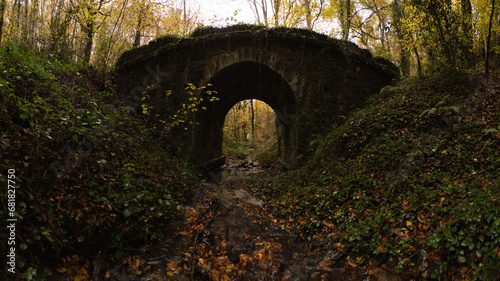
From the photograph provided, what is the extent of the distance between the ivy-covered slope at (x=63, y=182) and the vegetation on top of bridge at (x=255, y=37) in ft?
14.8

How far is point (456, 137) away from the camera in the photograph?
486 centimetres

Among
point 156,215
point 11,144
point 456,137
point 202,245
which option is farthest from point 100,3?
point 456,137

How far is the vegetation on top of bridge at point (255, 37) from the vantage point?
8.33m

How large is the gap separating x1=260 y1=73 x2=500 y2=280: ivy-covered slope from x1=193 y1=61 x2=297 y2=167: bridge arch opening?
2.41 m

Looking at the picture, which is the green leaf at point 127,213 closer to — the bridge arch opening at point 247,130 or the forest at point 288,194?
the forest at point 288,194

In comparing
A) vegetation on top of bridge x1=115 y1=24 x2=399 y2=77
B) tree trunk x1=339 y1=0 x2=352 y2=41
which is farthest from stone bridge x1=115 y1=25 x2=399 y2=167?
tree trunk x1=339 y1=0 x2=352 y2=41

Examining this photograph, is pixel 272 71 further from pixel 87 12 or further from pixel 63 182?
pixel 87 12

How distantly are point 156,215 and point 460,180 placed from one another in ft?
17.0

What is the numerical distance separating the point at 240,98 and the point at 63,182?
919cm

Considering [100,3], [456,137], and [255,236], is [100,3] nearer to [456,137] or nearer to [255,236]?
[255,236]

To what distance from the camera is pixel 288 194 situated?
247 inches

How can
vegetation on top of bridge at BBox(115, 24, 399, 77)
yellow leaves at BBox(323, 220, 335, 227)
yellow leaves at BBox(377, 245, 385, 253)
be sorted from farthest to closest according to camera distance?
1. vegetation on top of bridge at BBox(115, 24, 399, 77)
2. yellow leaves at BBox(323, 220, 335, 227)
3. yellow leaves at BBox(377, 245, 385, 253)

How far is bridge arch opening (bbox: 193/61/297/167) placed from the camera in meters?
8.77

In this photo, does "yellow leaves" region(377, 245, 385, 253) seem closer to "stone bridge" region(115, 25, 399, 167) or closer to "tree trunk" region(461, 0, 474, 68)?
"stone bridge" region(115, 25, 399, 167)
